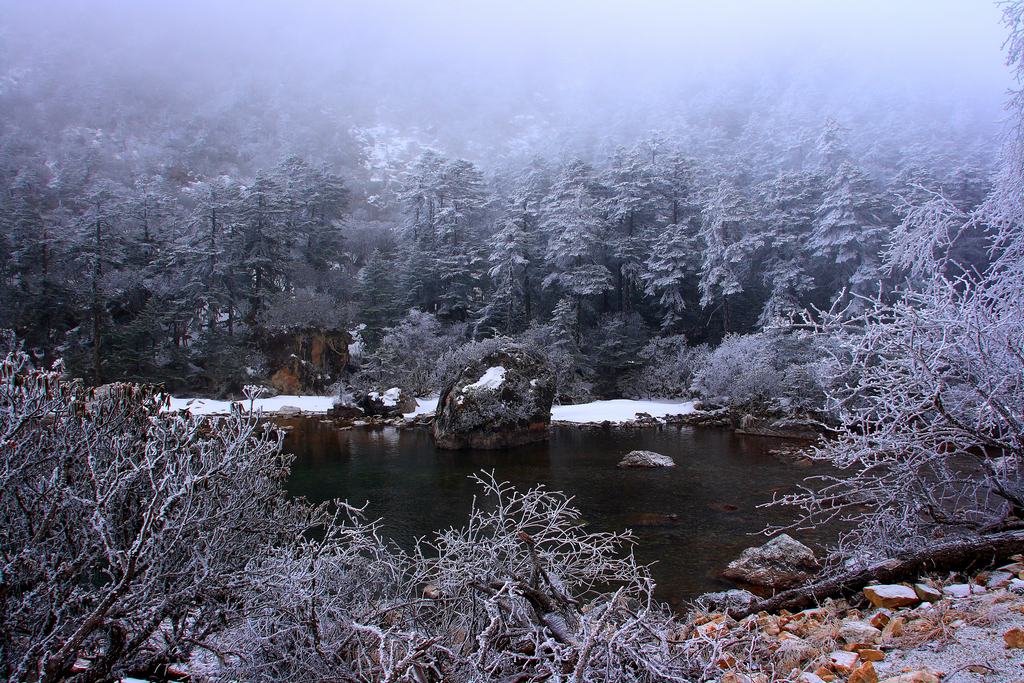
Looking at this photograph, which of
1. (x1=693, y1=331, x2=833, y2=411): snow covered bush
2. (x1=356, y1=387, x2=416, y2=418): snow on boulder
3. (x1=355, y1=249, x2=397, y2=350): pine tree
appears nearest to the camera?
(x1=693, y1=331, x2=833, y2=411): snow covered bush

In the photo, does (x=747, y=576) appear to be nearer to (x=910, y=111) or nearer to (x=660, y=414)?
(x=660, y=414)

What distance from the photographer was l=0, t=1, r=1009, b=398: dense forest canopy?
85.9 ft

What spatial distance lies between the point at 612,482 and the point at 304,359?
21.3 meters

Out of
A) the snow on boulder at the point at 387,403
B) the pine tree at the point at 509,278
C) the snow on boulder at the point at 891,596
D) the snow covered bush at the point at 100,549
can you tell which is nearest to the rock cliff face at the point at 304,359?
the snow on boulder at the point at 387,403

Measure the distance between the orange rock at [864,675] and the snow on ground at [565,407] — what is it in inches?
703

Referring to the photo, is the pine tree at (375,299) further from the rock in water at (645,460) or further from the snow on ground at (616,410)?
the rock in water at (645,460)

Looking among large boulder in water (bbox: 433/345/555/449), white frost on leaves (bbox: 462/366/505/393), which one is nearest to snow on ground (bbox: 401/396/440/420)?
large boulder in water (bbox: 433/345/555/449)

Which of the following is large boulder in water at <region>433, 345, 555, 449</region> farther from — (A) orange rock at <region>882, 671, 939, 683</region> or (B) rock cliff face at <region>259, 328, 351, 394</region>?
Answer: (A) orange rock at <region>882, 671, 939, 683</region>

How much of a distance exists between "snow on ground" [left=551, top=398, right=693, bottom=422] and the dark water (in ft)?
8.17

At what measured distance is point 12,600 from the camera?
7.38 ft

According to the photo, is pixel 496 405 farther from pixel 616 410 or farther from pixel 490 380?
pixel 616 410

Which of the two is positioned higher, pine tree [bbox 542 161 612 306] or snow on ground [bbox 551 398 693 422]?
pine tree [bbox 542 161 612 306]

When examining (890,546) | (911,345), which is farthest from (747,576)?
(911,345)

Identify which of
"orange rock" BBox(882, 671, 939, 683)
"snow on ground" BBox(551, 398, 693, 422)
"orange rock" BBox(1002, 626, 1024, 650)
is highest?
"orange rock" BBox(1002, 626, 1024, 650)
